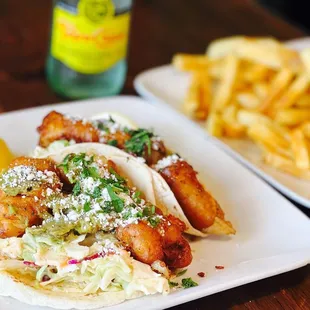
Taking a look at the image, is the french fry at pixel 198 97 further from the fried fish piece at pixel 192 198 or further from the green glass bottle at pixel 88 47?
the fried fish piece at pixel 192 198

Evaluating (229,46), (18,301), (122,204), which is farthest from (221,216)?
(229,46)

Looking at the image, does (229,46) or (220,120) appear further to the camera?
(229,46)

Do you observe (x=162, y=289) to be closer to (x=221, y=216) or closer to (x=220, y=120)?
(x=221, y=216)

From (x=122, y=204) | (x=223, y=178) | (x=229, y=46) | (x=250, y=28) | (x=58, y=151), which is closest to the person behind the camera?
(x=122, y=204)

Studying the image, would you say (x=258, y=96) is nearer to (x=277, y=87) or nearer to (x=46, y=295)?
(x=277, y=87)

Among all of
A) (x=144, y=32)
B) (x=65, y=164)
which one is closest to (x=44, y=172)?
(x=65, y=164)

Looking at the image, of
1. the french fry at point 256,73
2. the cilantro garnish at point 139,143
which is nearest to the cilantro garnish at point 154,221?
the cilantro garnish at point 139,143
